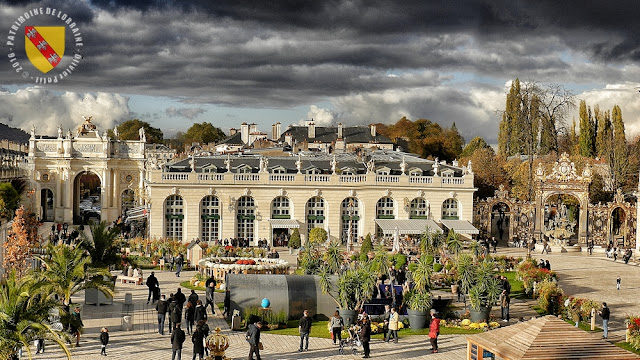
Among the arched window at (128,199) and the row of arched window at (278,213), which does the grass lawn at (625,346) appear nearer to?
the row of arched window at (278,213)

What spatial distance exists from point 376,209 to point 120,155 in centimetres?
3090

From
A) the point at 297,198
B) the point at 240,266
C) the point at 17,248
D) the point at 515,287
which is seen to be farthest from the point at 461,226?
the point at 17,248

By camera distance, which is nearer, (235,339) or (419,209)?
(235,339)

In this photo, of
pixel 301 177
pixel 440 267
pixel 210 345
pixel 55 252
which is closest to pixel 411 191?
pixel 301 177

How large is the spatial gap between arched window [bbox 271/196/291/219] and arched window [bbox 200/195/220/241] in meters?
3.88

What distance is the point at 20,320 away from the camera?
17.7 meters

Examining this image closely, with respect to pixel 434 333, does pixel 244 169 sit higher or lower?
higher

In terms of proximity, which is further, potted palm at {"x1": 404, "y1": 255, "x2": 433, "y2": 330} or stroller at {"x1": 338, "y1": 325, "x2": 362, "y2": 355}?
potted palm at {"x1": 404, "y1": 255, "x2": 433, "y2": 330}

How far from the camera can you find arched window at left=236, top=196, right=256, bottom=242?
175 ft

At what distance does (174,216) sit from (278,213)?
23.5 feet

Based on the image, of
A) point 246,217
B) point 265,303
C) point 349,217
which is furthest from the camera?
point 349,217

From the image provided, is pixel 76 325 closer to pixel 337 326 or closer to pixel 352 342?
pixel 337 326

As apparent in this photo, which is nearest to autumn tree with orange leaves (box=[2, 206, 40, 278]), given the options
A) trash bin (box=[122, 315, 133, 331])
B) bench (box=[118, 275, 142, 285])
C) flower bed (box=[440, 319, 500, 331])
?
bench (box=[118, 275, 142, 285])

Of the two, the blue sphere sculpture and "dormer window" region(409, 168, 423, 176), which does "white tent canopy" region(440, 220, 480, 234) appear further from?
the blue sphere sculpture
